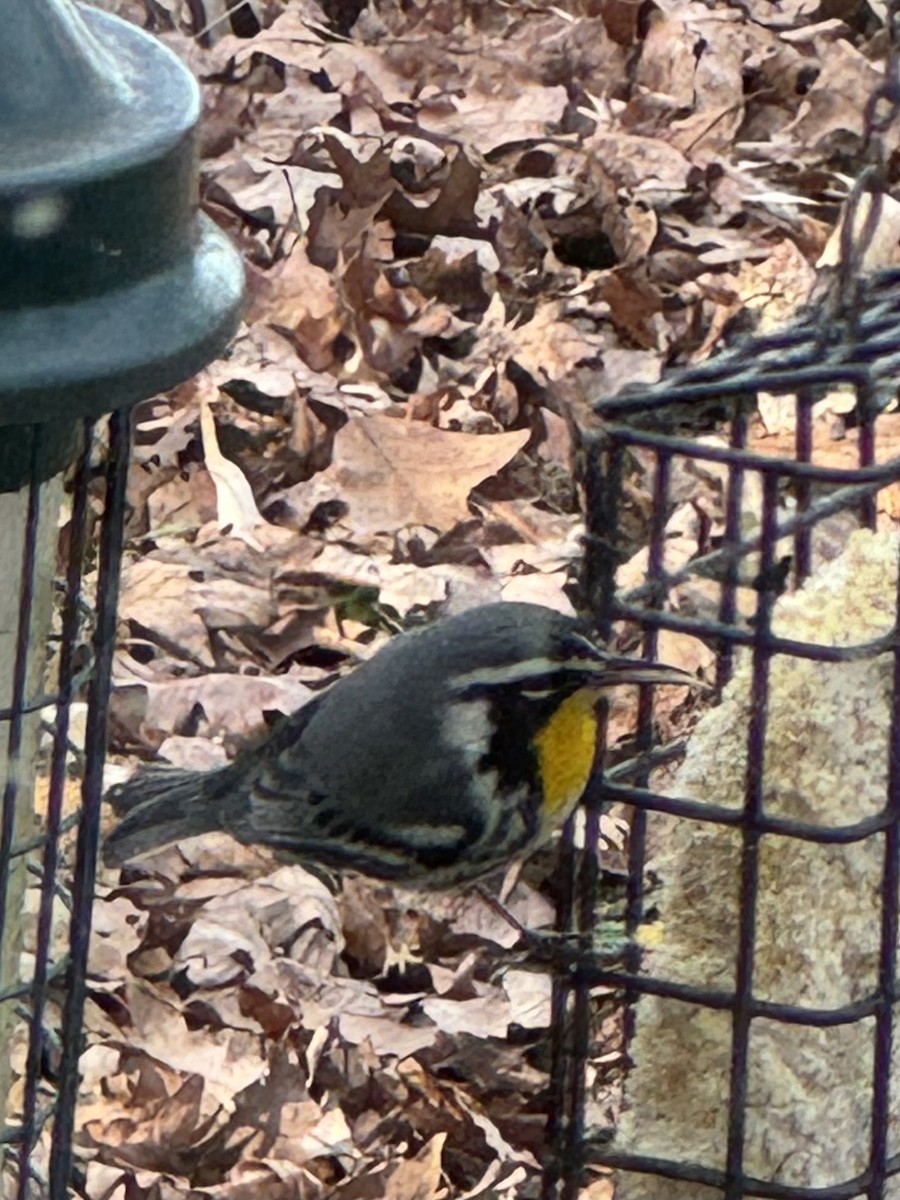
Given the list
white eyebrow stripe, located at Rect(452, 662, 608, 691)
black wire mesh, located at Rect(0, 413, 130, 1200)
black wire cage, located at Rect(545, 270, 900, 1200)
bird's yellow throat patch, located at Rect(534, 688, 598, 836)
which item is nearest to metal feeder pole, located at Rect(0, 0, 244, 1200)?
black wire mesh, located at Rect(0, 413, 130, 1200)

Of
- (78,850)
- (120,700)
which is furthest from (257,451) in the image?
(78,850)

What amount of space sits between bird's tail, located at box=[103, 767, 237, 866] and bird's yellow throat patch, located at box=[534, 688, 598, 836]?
0.83 m

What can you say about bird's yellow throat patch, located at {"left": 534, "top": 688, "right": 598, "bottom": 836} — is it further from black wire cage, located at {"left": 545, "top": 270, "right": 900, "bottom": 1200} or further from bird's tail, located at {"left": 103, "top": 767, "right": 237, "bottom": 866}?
bird's tail, located at {"left": 103, "top": 767, "right": 237, "bottom": 866}

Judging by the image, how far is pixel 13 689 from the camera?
3424mm

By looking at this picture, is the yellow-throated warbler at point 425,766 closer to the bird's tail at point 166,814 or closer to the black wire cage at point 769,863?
the bird's tail at point 166,814

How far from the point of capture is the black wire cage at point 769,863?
3500mm

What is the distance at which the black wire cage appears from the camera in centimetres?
350

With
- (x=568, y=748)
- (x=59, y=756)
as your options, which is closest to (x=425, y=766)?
(x=568, y=748)

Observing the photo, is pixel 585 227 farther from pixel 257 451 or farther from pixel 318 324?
pixel 257 451

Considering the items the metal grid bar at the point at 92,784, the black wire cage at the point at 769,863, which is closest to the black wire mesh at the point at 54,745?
the metal grid bar at the point at 92,784

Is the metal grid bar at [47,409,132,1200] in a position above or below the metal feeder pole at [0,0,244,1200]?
below

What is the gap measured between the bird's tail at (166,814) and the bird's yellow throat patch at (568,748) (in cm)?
83

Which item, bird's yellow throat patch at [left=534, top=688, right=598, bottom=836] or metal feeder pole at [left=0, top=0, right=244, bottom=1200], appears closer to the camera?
metal feeder pole at [left=0, top=0, right=244, bottom=1200]

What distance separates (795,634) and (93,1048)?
2350 mm
